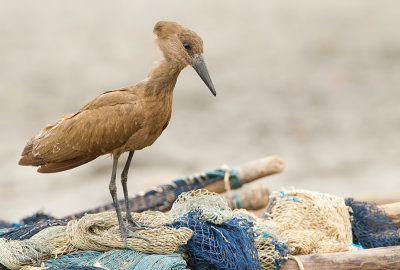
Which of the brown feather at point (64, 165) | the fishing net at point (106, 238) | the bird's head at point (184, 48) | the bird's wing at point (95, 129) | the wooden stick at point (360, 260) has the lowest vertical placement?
the wooden stick at point (360, 260)

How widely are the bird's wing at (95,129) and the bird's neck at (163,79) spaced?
0.09m

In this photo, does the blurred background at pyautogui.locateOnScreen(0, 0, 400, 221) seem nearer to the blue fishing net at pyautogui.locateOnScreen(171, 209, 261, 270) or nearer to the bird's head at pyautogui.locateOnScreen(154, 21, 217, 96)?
the blue fishing net at pyautogui.locateOnScreen(171, 209, 261, 270)

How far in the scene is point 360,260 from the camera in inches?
106

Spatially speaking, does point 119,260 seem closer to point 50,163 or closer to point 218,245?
point 218,245

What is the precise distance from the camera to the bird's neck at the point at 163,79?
9.00ft

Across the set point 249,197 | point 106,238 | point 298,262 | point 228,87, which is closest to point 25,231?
point 106,238

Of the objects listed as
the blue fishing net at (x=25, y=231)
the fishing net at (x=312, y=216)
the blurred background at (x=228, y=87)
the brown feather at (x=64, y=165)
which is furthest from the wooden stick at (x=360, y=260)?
the blurred background at (x=228, y=87)

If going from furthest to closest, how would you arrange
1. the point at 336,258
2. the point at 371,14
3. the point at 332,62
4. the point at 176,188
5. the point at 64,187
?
the point at 371,14 < the point at 332,62 < the point at 64,187 < the point at 176,188 < the point at 336,258

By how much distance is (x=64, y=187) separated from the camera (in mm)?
8289

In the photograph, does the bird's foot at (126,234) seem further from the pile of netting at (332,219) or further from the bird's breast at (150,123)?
the pile of netting at (332,219)

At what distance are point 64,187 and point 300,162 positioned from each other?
329 cm

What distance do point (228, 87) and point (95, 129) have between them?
334 inches

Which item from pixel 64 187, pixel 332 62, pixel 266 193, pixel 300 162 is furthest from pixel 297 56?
pixel 266 193

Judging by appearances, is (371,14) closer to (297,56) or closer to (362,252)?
(297,56)
